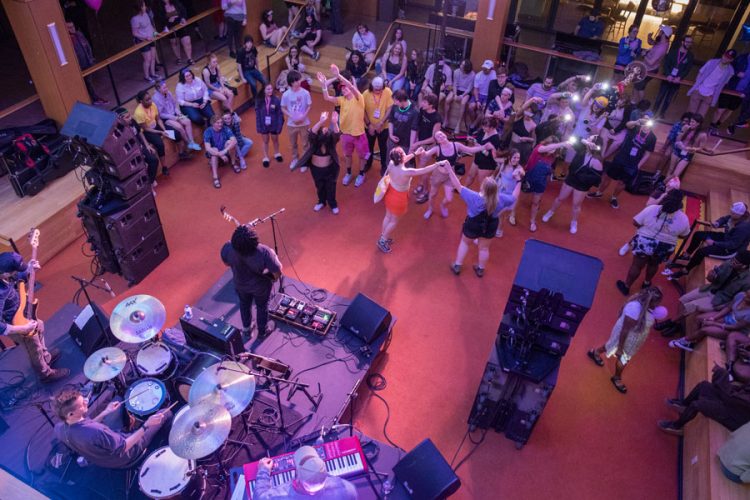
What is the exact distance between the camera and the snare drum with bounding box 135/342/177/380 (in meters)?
4.58

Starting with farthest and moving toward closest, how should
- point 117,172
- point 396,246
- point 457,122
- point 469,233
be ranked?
1. point 457,122
2. point 396,246
3. point 469,233
4. point 117,172

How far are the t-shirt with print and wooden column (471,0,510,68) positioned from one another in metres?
3.26

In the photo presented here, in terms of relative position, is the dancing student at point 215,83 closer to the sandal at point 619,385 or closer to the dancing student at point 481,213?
the dancing student at point 481,213

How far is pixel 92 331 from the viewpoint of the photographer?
5.18 meters

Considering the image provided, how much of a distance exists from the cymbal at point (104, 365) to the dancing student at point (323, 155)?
140 inches

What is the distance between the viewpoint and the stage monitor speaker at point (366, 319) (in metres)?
5.47

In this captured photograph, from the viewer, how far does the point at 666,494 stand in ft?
15.7

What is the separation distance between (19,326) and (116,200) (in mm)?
1936

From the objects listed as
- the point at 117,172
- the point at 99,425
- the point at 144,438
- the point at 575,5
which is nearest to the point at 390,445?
the point at 144,438

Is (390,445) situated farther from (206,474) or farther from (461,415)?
(206,474)

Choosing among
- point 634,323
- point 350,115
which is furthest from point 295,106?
point 634,323

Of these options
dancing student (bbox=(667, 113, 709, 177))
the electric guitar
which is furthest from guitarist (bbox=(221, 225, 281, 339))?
dancing student (bbox=(667, 113, 709, 177))

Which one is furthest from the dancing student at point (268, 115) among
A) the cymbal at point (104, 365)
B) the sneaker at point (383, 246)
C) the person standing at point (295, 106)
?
the cymbal at point (104, 365)

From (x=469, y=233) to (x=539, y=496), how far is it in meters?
2.82
